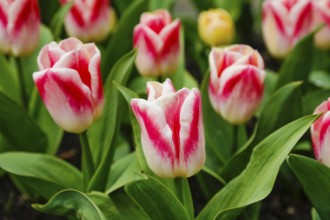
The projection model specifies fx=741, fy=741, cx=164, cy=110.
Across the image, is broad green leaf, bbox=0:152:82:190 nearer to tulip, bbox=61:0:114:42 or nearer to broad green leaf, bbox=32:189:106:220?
broad green leaf, bbox=32:189:106:220

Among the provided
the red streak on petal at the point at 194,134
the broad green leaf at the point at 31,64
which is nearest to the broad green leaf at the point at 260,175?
the red streak on petal at the point at 194,134

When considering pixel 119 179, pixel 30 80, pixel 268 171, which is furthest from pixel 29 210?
pixel 268 171

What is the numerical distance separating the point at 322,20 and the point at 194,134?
67 cm

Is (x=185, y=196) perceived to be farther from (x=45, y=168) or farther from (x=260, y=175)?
(x=45, y=168)

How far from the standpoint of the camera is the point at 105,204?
1.15m

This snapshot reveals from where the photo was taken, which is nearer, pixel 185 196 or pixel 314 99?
pixel 185 196

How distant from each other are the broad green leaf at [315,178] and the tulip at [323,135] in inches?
0.9

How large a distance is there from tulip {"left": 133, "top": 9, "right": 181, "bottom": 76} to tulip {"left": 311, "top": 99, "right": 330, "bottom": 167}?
36 centimetres

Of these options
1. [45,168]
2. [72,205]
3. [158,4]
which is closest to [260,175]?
[72,205]

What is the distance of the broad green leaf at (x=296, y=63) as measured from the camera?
1.46 m

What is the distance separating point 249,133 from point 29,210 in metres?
0.59

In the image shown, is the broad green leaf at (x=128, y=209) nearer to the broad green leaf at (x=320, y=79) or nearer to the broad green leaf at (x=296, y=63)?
the broad green leaf at (x=296, y=63)

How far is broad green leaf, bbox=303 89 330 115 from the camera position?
58.3 inches

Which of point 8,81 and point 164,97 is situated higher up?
point 164,97
